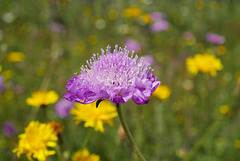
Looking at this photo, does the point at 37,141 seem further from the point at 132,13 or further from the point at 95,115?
the point at 132,13

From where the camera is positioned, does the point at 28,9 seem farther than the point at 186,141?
Yes

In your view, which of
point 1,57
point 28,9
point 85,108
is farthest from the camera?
point 28,9

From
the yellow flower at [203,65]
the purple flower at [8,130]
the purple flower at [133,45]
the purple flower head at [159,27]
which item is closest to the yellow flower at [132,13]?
the purple flower at [133,45]

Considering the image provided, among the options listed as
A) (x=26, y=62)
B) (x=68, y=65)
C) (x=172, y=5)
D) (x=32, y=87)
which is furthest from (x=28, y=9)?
(x=172, y=5)

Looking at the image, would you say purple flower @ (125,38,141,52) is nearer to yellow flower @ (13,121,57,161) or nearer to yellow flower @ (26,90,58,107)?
yellow flower @ (26,90,58,107)

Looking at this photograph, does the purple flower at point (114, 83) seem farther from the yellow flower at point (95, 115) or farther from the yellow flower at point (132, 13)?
the yellow flower at point (132, 13)

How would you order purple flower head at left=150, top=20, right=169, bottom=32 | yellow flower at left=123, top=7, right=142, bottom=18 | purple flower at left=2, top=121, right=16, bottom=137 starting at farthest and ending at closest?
purple flower head at left=150, top=20, right=169, bottom=32 → yellow flower at left=123, top=7, right=142, bottom=18 → purple flower at left=2, top=121, right=16, bottom=137

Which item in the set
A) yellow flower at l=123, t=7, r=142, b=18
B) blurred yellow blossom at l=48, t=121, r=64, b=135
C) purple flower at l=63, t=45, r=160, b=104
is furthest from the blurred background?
purple flower at l=63, t=45, r=160, b=104

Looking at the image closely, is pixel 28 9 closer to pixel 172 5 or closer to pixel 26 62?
pixel 26 62
